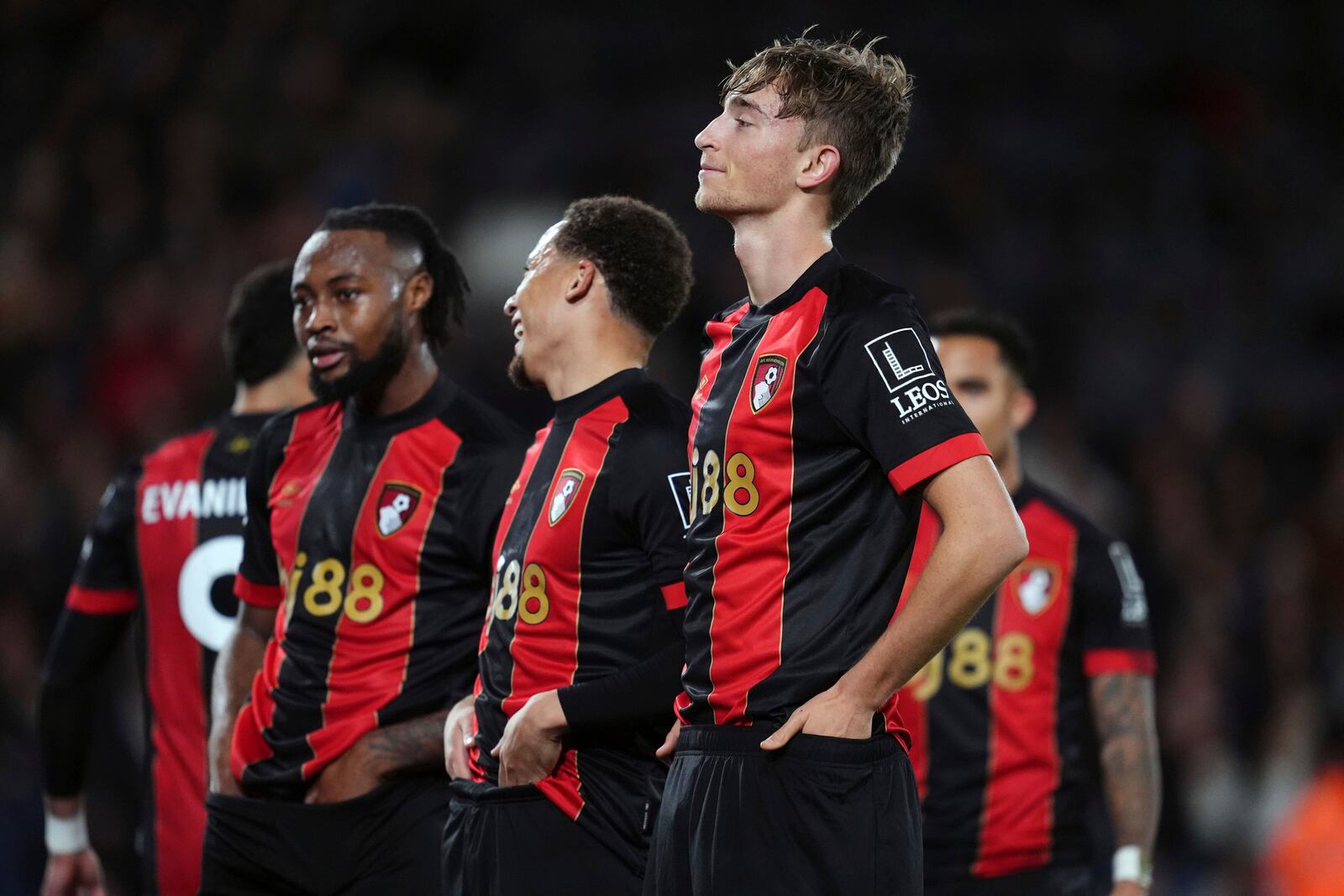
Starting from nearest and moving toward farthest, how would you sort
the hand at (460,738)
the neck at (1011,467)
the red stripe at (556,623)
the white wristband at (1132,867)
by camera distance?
1. the red stripe at (556,623)
2. the hand at (460,738)
3. the white wristband at (1132,867)
4. the neck at (1011,467)

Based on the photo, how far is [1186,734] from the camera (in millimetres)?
8828

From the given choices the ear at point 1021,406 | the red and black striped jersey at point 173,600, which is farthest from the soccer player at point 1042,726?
the red and black striped jersey at point 173,600

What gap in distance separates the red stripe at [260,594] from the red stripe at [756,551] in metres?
1.64

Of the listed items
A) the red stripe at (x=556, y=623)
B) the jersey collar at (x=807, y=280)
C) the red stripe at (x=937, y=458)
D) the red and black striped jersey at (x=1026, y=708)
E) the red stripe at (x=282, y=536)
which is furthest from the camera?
the red and black striped jersey at (x=1026, y=708)

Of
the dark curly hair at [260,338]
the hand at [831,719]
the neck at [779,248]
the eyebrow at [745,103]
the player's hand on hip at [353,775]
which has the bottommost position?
the player's hand on hip at [353,775]

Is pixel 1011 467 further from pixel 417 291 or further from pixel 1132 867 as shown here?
pixel 417 291

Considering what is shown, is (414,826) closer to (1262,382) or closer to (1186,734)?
(1186,734)

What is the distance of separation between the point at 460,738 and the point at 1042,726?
1896 millimetres

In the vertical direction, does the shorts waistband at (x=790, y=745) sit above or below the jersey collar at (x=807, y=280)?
below

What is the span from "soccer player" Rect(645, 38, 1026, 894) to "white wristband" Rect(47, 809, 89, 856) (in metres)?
2.52

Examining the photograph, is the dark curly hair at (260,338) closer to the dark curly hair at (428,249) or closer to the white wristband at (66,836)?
the dark curly hair at (428,249)

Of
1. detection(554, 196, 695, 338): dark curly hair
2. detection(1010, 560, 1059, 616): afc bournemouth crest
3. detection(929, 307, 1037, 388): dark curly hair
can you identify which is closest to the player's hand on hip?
detection(554, 196, 695, 338): dark curly hair

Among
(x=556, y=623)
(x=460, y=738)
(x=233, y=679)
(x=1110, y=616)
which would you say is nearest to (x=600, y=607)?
(x=556, y=623)

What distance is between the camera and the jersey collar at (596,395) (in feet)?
12.3
